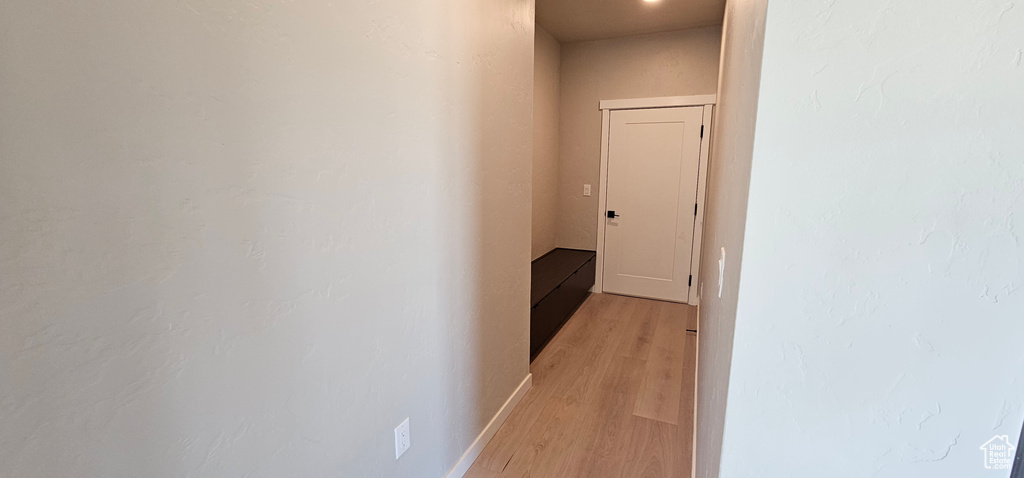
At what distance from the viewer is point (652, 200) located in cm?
412

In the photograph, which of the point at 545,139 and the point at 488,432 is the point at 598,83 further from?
the point at 488,432

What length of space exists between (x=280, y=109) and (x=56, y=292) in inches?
20.2

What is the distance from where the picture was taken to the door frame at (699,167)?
12.5 ft

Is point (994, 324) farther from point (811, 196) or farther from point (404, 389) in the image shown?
point (404, 389)

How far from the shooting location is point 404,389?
1.47 m

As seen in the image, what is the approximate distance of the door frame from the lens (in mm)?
A: 3818

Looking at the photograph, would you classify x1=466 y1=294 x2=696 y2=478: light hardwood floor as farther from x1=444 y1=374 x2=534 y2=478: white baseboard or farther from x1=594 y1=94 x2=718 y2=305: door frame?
x1=594 y1=94 x2=718 y2=305: door frame

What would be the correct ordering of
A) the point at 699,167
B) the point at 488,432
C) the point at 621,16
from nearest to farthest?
1. the point at 488,432
2. the point at 621,16
3. the point at 699,167

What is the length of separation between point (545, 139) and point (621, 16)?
116 cm

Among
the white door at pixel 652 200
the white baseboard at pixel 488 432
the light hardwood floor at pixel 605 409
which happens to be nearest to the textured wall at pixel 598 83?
the white door at pixel 652 200

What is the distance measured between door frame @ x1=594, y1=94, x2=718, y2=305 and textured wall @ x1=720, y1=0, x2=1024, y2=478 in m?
3.36

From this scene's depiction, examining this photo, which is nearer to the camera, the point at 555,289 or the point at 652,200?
the point at 555,289

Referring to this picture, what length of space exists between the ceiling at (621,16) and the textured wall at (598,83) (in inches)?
4.9

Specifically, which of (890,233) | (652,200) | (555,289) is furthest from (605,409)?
(652,200)
